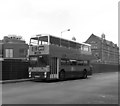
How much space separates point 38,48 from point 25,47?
47.1m

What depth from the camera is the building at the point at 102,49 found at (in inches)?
3782

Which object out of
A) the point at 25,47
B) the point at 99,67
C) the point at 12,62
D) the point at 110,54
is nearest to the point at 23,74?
the point at 12,62

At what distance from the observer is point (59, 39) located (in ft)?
73.7

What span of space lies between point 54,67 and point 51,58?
107 centimetres

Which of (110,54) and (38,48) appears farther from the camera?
(110,54)

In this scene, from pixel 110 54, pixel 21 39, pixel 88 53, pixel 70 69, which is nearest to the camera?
pixel 70 69

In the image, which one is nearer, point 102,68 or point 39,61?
point 39,61

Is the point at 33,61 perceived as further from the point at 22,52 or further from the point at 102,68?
the point at 22,52

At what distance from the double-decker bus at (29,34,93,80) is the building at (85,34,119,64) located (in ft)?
223

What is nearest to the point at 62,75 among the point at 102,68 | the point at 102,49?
the point at 102,68

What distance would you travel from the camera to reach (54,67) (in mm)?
21531

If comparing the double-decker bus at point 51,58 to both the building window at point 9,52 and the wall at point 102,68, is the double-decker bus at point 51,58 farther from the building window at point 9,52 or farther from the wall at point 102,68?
the building window at point 9,52

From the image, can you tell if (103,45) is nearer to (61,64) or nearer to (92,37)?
(92,37)

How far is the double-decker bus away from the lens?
68.2 feet
